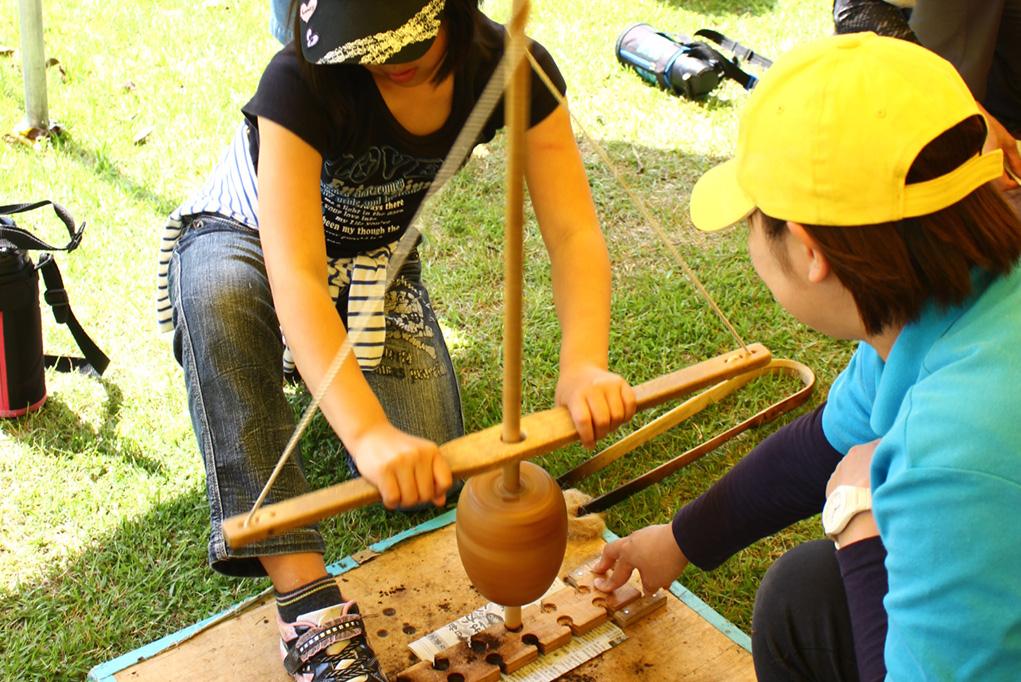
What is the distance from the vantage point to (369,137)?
167 cm

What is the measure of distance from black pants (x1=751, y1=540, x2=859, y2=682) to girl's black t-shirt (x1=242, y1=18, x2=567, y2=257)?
0.76 m

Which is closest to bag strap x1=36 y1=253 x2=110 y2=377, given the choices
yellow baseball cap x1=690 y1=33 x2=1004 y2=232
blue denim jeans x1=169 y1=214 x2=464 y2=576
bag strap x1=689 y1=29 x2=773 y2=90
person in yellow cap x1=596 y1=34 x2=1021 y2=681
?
blue denim jeans x1=169 y1=214 x2=464 y2=576

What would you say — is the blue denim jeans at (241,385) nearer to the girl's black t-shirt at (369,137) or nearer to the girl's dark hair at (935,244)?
the girl's black t-shirt at (369,137)

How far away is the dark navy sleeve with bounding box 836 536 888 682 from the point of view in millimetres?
1152

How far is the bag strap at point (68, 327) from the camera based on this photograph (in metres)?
2.10

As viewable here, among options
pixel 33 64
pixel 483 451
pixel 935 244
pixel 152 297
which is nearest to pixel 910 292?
pixel 935 244

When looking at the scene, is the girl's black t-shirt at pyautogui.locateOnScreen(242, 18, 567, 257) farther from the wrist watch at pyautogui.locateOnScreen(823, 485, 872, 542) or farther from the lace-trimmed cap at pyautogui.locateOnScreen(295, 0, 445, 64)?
the wrist watch at pyautogui.locateOnScreen(823, 485, 872, 542)

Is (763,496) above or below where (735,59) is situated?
below

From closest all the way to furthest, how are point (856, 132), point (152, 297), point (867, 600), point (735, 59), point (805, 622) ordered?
1. point (856, 132)
2. point (867, 600)
3. point (805, 622)
4. point (152, 297)
5. point (735, 59)

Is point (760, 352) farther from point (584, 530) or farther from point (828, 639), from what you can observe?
point (584, 530)

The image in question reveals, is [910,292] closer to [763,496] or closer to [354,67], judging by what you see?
[763,496]

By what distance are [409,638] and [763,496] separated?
1.86ft

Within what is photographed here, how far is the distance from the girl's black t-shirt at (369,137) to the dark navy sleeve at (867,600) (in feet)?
2.60

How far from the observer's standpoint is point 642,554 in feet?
5.14
